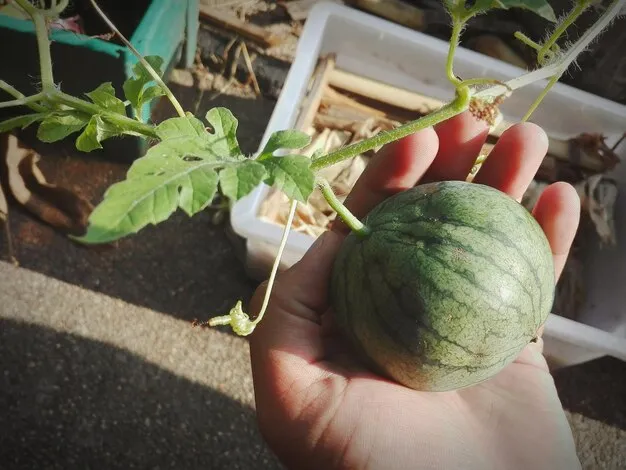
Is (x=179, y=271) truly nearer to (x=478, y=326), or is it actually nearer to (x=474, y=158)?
(x=474, y=158)

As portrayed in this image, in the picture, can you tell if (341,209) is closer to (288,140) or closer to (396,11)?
(288,140)

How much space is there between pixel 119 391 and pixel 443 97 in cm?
211

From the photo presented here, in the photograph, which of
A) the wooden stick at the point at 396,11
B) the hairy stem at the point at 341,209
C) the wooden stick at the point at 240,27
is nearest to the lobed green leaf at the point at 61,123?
the hairy stem at the point at 341,209

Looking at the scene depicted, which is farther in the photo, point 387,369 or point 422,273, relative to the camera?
point 387,369

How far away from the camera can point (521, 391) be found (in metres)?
1.86

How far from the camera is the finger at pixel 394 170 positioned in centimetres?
184

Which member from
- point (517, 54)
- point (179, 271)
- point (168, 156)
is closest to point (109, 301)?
point (179, 271)

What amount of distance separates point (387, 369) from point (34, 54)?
6.35 feet

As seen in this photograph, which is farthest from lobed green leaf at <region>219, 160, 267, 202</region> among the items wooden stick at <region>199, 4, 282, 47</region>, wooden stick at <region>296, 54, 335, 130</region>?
wooden stick at <region>199, 4, 282, 47</region>

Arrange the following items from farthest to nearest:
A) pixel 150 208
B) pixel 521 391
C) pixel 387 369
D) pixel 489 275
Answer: pixel 521 391
pixel 387 369
pixel 489 275
pixel 150 208

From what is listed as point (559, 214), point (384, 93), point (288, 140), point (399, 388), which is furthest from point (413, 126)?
point (384, 93)

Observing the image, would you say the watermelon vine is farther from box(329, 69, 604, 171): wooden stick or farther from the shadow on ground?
box(329, 69, 604, 171): wooden stick

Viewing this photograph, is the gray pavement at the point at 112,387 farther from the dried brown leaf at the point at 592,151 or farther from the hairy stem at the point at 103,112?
the dried brown leaf at the point at 592,151

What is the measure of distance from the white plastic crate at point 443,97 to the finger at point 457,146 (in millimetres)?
662
